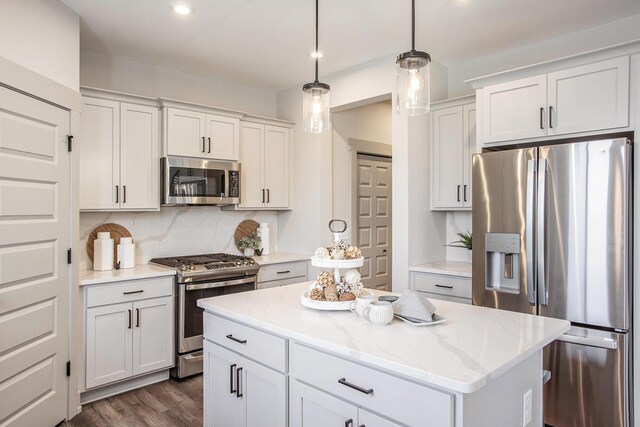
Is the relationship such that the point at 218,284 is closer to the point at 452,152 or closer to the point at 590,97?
the point at 452,152

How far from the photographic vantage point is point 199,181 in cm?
389

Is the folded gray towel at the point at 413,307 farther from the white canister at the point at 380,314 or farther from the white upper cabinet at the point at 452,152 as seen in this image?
the white upper cabinet at the point at 452,152

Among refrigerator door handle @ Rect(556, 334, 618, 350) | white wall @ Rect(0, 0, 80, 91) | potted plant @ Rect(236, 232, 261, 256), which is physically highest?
white wall @ Rect(0, 0, 80, 91)

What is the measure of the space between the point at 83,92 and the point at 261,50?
1.44 metres

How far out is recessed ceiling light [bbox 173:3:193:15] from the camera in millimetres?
2816

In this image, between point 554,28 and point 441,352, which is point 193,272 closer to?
point 441,352

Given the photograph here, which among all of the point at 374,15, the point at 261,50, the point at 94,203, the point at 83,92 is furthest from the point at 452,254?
the point at 83,92

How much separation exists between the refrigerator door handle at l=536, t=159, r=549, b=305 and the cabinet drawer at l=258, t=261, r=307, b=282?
2.34 metres

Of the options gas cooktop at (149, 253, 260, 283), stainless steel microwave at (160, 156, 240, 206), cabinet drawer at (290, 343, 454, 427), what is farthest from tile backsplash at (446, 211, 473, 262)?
cabinet drawer at (290, 343, 454, 427)

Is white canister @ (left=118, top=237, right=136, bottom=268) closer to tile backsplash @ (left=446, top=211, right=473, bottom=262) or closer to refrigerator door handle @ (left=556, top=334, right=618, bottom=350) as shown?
tile backsplash @ (left=446, top=211, right=473, bottom=262)

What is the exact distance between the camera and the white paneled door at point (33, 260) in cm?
235

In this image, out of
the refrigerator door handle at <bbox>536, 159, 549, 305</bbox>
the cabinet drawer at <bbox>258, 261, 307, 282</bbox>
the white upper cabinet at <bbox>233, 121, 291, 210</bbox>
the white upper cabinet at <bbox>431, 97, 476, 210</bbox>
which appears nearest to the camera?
the refrigerator door handle at <bbox>536, 159, 549, 305</bbox>

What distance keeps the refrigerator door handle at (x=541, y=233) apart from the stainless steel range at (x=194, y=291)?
235 centimetres

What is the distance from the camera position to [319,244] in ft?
14.6
